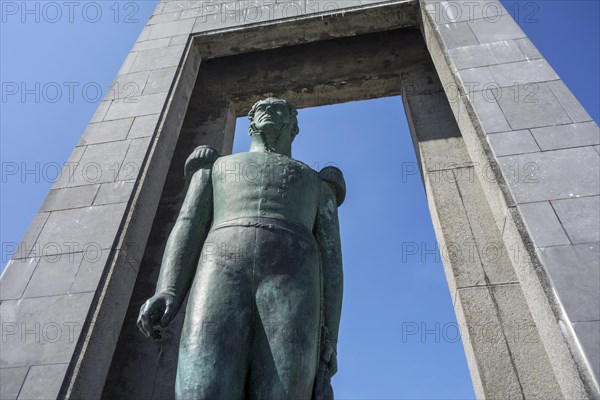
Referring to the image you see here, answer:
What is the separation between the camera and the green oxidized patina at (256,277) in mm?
3047

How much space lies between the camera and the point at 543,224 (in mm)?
4297

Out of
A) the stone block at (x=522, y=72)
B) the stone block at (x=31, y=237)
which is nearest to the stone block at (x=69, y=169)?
the stone block at (x=31, y=237)

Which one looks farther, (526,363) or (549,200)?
(526,363)

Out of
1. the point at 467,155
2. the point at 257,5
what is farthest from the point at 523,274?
the point at 257,5

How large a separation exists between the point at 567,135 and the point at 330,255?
287 cm

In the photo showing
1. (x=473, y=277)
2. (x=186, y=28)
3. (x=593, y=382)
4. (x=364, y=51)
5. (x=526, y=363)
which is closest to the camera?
(x=593, y=382)

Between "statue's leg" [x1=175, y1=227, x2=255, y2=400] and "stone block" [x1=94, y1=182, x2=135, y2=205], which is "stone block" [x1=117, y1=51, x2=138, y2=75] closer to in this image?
"stone block" [x1=94, y1=182, x2=135, y2=205]

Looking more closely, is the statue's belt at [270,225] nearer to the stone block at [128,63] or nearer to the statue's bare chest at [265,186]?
the statue's bare chest at [265,186]

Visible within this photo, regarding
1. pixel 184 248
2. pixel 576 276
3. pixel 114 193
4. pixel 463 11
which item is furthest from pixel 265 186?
pixel 463 11

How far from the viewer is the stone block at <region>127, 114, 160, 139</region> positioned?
20.1ft

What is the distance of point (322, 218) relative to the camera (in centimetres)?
427

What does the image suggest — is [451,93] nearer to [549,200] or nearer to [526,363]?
[549,200]

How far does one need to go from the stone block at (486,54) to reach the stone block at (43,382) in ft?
17.9

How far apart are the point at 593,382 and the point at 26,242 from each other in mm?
5123
